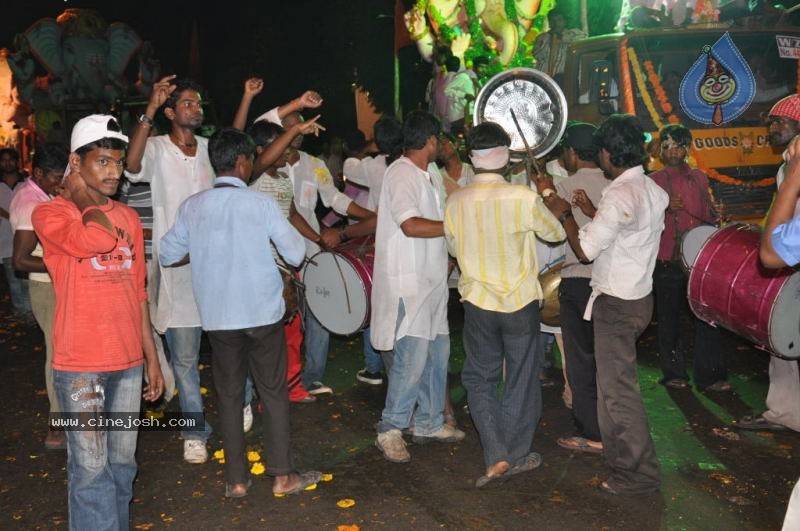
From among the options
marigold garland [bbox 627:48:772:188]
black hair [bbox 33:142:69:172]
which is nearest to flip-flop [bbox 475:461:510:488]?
black hair [bbox 33:142:69:172]

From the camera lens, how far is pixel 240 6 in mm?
30359

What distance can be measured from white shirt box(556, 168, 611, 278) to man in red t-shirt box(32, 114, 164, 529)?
288 centimetres

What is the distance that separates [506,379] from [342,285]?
1536 millimetres

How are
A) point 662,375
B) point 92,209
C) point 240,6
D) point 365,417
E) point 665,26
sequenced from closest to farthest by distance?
point 92,209 → point 365,417 → point 662,375 → point 665,26 → point 240,6

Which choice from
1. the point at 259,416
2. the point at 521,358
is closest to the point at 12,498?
the point at 259,416

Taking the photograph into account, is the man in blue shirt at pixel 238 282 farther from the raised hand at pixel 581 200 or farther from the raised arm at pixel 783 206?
the raised arm at pixel 783 206

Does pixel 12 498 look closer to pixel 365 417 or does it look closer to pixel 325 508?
pixel 325 508

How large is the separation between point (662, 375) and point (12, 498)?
5199 millimetres

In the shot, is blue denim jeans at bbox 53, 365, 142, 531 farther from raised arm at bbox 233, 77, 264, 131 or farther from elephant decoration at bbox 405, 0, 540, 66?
elephant decoration at bbox 405, 0, 540, 66

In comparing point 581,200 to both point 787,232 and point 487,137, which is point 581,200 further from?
point 787,232

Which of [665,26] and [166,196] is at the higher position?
[665,26]

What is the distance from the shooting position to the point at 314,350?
23.2ft

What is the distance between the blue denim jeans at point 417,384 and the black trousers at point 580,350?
2.71 feet

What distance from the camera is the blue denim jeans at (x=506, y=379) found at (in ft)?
16.7
